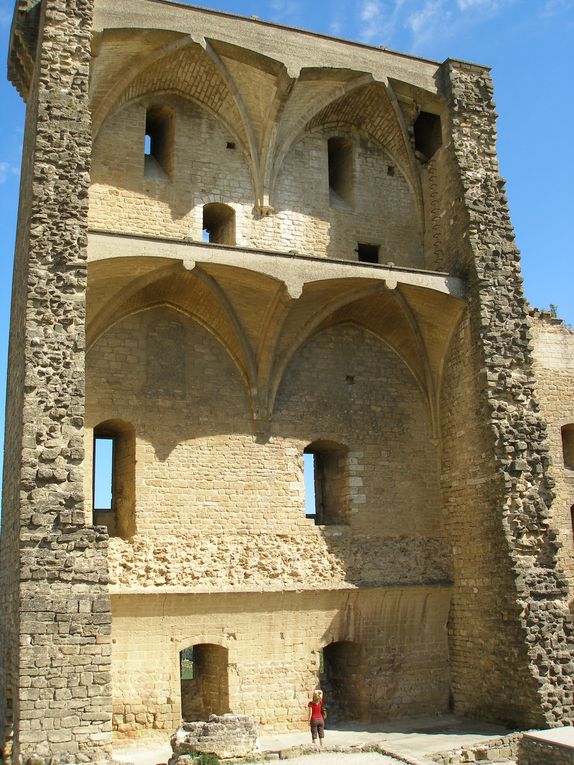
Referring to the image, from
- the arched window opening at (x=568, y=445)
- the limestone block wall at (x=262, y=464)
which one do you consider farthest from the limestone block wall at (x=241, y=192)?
the arched window opening at (x=568, y=445)

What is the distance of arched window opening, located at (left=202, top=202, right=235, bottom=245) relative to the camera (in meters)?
14.2

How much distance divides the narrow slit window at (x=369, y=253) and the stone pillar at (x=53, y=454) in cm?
557

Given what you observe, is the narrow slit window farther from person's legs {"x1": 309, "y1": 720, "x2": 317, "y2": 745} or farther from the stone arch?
person's legs {"x1": 309, "y1": 720, "x2": 317, "y2": 745}

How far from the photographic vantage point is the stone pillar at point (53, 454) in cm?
955

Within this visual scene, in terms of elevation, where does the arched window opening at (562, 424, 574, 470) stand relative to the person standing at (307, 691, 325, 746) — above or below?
above

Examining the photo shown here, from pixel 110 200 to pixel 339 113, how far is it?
4.76 meters

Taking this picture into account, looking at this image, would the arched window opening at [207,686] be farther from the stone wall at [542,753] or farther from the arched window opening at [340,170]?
the arched window opening at [340,170]

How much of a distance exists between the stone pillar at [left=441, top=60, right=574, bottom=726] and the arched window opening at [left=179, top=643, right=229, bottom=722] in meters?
3.93

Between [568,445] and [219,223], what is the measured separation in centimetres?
821

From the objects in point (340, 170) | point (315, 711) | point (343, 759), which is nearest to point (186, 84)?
point (340, 170)

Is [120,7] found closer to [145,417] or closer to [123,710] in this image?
[145,417]

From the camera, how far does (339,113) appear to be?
605 inches

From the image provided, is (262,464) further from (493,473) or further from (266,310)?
(493,473)

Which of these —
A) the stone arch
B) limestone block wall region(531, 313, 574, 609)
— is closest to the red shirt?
limestone block wall region(531, 313, 574, 609)
